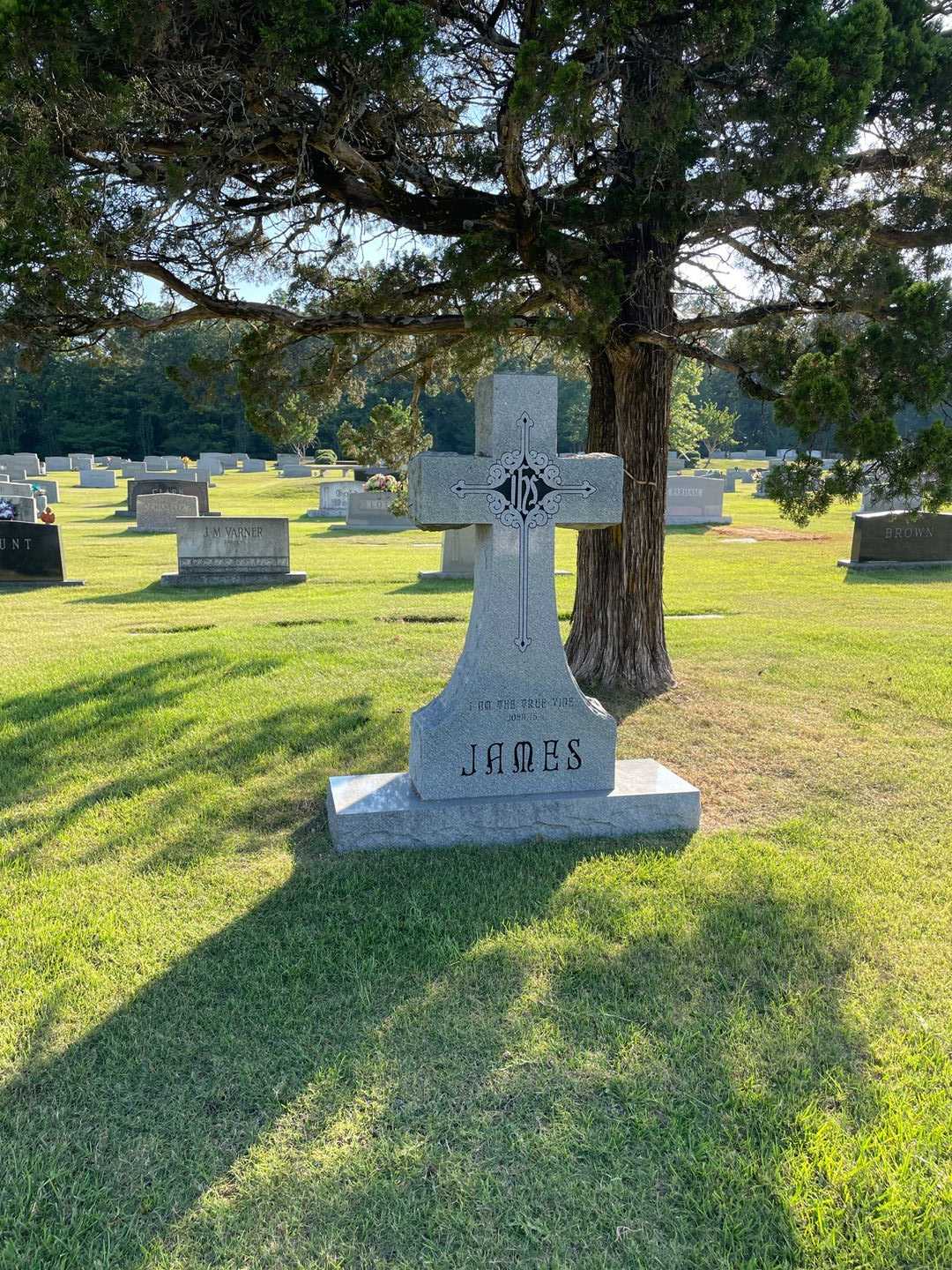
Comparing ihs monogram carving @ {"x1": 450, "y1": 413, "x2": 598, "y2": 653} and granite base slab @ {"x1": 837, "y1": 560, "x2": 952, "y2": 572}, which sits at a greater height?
ihs monogram carving @ {"x1": 450, "y1": 413, "x2": 598, "y2": 653}

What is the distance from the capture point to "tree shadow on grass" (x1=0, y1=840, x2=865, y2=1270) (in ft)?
6.79

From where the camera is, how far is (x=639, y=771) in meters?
4.49

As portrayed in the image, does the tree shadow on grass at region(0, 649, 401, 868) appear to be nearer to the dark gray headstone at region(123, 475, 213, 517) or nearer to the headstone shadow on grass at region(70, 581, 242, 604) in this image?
the headstone shadow on grass at region(70, 581, 242, 604)

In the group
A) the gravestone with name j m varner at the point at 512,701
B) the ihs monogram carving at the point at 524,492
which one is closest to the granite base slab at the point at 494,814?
the gravestone with name j m varner at the point at 512,701

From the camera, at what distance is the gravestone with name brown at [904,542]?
1402cm

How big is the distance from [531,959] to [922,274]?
5.25m

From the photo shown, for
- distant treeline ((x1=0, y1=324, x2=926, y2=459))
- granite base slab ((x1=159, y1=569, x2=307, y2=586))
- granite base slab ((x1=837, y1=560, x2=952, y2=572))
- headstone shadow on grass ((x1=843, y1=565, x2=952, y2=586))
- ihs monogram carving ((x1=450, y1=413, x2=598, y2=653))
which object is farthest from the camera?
distant treeline ((x1=0, y1=324, x2=926, y2=459))

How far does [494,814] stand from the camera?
4.05m

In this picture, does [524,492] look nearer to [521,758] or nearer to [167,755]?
[521,758]

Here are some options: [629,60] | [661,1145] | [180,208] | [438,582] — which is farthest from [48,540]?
[661,1145]

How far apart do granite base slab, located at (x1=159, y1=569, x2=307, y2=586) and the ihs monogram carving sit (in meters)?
9.74

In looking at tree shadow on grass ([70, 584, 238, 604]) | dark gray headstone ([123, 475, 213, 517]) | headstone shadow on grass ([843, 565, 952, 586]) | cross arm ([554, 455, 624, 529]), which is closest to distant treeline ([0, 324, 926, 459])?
dark gray headstone ([123, 475, 213, 517])

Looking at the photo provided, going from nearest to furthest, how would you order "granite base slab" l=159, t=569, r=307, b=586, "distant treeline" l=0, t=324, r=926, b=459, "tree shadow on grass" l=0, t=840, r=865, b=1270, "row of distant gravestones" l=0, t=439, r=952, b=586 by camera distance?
"tree shadow on grass" l=0, t=840, r=865, b=1270 < "row of distant gravestones" l=0, t=439, r=952, b=586 < "granite base slab" l=159, t=569, r=307, b=586 < "distant treeline" l=0, t=324, r=926, b=459

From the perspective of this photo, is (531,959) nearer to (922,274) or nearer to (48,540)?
(922,274)
